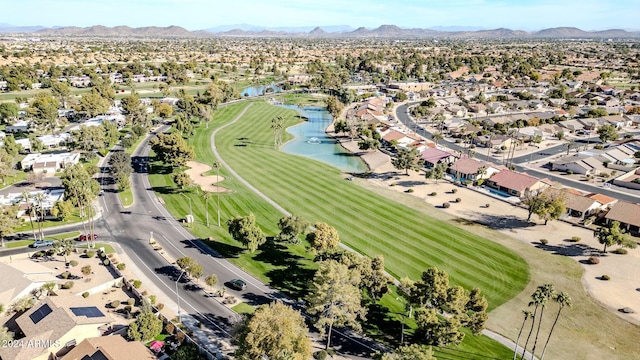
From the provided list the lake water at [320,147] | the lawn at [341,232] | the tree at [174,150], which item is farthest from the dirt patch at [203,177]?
the lake water at [320,147]

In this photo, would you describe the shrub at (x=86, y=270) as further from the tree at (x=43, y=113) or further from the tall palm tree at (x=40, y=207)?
the tree at (x=43, y=113)

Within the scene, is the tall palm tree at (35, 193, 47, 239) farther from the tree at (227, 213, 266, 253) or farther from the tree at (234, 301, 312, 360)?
the tree at (234, 301, 312, 360)

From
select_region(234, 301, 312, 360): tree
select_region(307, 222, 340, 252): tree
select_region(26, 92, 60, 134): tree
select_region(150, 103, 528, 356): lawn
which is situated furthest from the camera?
select_region(26, 92, 60, 134): tree

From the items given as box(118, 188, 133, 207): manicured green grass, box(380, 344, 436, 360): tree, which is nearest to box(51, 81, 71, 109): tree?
box(118, 188, 133, 207): manicured green grass

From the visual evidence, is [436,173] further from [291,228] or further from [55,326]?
[55,326]

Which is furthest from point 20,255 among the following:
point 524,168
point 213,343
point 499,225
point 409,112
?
point 409,112

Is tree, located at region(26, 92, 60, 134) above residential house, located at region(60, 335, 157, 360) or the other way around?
above

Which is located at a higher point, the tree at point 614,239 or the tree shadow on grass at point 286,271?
the tree at point 614,239
